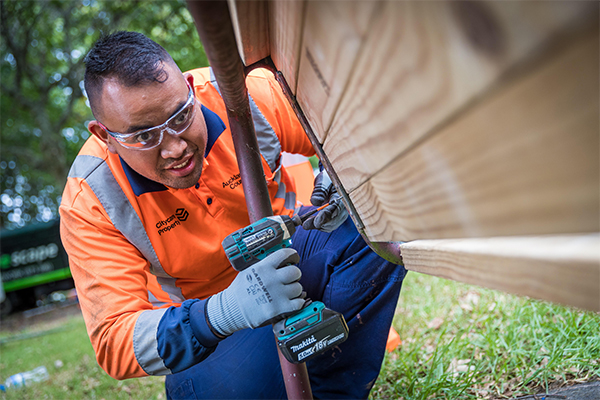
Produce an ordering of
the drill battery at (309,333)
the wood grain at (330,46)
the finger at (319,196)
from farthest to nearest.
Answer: the finger at (319,196), the drill battery at (309,333), the wood grain at (330,46)

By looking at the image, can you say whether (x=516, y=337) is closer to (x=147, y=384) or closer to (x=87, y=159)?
(x=87, y=159)

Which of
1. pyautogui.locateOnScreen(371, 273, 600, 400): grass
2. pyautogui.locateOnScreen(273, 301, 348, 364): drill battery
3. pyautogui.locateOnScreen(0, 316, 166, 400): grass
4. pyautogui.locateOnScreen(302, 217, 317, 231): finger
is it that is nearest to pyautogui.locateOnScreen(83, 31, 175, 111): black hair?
pyautogui.locateOnScreen(302, 217, 317, 231): finger

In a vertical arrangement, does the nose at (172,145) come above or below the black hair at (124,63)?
below

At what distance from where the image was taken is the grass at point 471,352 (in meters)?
1.74

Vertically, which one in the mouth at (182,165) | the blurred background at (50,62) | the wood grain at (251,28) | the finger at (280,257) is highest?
the blurred background at (50,62)

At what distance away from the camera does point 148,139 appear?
1801 mm

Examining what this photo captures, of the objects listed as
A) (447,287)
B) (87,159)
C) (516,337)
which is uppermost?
(87,159)

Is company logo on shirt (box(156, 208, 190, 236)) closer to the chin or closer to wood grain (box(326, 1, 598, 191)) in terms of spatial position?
the chin

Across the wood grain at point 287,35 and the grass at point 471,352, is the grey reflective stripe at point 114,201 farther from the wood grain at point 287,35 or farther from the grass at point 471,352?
the grass at point 471,352

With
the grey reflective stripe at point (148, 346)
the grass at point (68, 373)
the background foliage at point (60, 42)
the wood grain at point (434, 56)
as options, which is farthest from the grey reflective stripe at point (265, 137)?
the background foliage at point (60, 42)

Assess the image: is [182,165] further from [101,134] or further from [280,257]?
[280,257]

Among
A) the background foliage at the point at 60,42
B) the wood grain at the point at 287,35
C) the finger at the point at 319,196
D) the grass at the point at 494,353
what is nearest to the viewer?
the wood grain at the point at 287,35

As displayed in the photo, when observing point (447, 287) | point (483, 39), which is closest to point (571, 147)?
point (483, 39)

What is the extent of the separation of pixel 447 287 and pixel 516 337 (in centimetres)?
118
